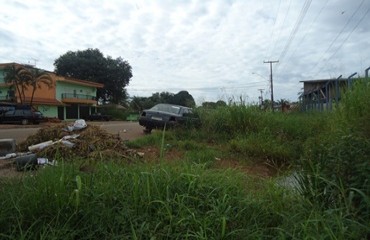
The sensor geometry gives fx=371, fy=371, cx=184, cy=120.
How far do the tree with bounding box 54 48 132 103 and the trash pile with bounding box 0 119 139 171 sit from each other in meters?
53.2

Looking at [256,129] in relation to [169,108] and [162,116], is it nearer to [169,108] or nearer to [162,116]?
[162,116]

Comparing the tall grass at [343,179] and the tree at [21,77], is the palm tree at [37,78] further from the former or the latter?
the tall grass at [343,179]

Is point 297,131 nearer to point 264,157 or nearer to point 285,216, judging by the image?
point 264,157

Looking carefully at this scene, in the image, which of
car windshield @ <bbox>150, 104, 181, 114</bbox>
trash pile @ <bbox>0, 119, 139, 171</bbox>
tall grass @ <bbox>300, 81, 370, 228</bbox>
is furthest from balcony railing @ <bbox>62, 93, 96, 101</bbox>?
tall grass @ <bbox>300, 81, 370, 228</bbox>

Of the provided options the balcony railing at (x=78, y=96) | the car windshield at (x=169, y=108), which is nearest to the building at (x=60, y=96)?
the balcony railing at (x=78, y=96)

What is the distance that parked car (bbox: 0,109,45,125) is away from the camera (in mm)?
31797

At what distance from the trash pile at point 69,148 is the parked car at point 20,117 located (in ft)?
83.3

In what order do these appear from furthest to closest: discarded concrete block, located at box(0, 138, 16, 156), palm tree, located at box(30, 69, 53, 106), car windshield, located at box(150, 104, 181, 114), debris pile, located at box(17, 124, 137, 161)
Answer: palm tree, located at box(30, 69, 53, 106), car windshield, located at box(150, 104, 181, 114), discarded concrete block, located at box(0, 138, 16, 156), debris pile, located at box(17, 124, 137, 161)

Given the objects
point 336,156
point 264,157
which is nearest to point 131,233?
point 336,156

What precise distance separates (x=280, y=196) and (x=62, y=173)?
2143 millimetres

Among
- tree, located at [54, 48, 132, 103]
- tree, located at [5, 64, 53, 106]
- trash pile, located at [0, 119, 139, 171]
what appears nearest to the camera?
trash pile, located at [0, 119, 139, 171]

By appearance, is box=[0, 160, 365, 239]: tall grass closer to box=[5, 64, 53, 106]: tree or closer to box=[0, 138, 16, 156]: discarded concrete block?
box=[0, 138, 16, 156]: discarded concrete block

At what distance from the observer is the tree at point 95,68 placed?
6072 centimetres

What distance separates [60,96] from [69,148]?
4900 cm
